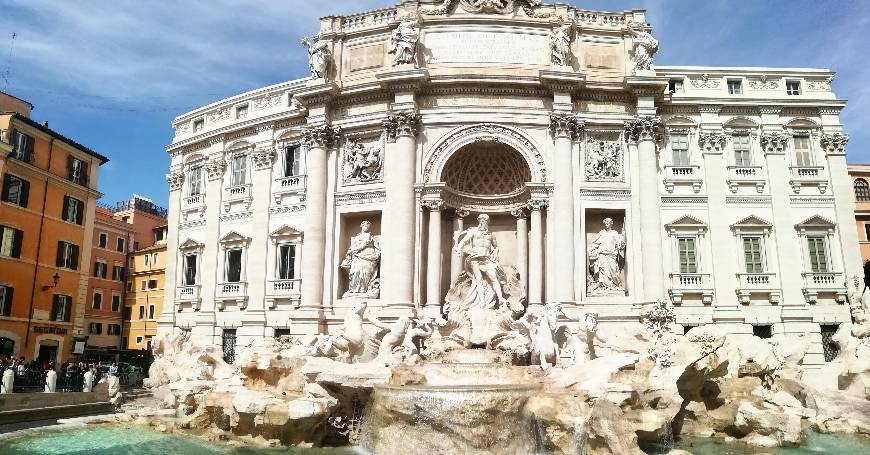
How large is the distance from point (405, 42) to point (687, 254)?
14.5 m

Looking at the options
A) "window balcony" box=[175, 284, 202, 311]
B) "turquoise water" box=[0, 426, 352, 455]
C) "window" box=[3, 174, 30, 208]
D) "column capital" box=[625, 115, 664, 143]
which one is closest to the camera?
"turquoise water" box=[0, 426, 352, 455]

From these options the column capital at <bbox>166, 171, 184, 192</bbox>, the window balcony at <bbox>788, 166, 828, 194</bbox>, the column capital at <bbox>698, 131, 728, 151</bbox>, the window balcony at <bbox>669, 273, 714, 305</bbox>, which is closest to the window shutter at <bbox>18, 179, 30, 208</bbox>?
the column capital at <bbox>166, 171, 184, 192</bbox>

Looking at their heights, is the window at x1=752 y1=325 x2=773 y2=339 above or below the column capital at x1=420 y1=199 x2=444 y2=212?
below

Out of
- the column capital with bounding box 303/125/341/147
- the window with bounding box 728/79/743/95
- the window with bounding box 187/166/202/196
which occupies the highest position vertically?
the window with bounding box 728/79/743/95

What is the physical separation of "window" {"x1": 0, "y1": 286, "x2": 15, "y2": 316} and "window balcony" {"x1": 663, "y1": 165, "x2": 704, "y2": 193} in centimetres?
3042

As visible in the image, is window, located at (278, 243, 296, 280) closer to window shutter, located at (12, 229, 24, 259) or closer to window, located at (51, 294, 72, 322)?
window shutter, located at (12, 229, 24, 259)

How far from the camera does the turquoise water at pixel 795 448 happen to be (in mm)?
16156

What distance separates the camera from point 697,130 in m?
27.2

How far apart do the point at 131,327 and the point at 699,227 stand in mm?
43220

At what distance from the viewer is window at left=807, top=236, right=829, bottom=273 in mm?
26125

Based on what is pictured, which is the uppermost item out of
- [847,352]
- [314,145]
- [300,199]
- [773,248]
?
[314,145]

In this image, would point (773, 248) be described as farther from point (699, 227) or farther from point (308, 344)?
→ point (308, 344)

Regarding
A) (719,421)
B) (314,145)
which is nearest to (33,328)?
(314,145)

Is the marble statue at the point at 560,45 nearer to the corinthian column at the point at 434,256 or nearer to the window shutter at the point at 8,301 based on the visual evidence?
the corinthian column at the point at 434,256
